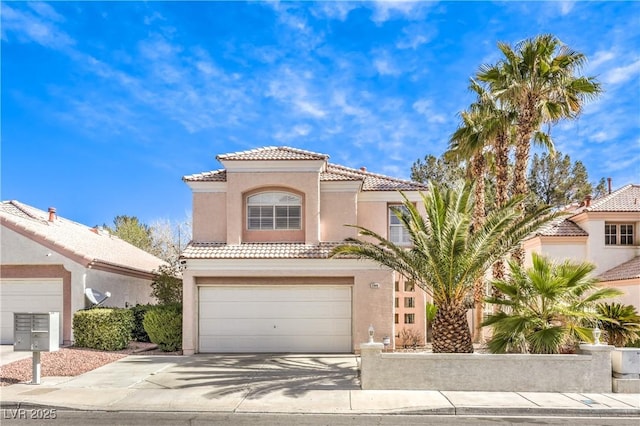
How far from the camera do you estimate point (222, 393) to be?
11477 mm

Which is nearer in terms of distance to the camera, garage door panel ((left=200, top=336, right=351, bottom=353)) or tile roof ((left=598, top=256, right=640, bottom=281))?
garage door panel ((left=200, top=336, right=351, bottom=353))

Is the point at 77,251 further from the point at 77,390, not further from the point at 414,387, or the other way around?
the point at 414,387

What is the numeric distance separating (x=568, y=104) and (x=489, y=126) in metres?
2.59

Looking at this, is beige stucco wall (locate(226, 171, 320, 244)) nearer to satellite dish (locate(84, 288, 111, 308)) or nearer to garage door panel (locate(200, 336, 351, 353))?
garage door panel (locate(200, 336, 351, 353))

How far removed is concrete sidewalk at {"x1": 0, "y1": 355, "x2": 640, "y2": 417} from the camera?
33.9 feet

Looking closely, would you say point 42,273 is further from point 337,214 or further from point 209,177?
point 337,214

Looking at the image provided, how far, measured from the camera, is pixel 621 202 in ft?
80.1

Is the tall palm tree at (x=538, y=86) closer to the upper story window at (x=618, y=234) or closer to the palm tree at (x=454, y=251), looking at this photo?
the palm tree at (x=454, y=251)

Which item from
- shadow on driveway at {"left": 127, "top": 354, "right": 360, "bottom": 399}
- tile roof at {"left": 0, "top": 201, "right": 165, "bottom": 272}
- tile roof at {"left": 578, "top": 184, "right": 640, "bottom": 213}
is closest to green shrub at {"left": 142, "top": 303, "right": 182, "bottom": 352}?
shadow on driveway at {"left": 127, "top": 354, "right": 360, "bottom": 399}

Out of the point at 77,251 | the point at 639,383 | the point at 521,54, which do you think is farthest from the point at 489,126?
the point at 77,251

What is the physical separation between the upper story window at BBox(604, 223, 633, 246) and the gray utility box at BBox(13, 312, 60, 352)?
898 inches

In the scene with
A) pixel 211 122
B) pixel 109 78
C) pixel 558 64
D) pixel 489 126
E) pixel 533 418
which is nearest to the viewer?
pixel 533 418

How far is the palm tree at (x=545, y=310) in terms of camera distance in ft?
41.5

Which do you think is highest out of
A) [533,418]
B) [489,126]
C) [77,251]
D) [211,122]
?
[211,122]
